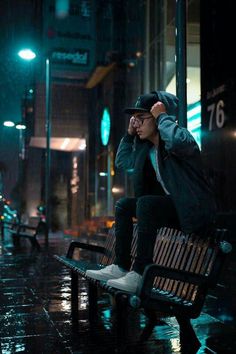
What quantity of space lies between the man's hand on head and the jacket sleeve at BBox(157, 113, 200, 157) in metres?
0.17

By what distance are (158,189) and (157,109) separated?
0.63m

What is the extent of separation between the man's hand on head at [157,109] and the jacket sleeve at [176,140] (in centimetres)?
17

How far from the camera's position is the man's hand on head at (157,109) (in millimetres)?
3793

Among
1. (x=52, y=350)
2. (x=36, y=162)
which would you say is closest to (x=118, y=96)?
(x=52, y=350)

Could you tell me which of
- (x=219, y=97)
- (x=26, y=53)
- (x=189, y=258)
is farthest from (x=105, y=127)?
(x=189, y=258)

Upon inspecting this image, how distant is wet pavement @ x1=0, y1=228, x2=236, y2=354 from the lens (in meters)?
3.82

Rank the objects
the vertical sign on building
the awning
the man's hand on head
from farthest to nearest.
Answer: the awning → the vertical sign on building → the man's hand on head

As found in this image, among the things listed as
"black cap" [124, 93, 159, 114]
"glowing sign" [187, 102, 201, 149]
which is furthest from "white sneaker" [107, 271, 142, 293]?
"glowing sign" [187, 102, 201, 149]

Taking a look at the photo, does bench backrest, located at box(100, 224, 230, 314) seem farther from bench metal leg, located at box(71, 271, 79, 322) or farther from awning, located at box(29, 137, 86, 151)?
awning, located at box(29, 137, 86, 151)

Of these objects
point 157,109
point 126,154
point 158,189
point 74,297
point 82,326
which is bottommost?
point 82,326

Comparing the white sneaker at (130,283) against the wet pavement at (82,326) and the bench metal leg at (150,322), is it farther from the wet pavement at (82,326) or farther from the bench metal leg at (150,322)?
the bench metal leg at (150,322)

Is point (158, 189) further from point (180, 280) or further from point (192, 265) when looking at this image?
point (180, 280)

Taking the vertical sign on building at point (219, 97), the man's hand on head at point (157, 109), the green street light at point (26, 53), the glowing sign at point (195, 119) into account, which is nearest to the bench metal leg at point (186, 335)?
the man's hand on head at point (157, 109)

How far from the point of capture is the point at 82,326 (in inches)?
178
